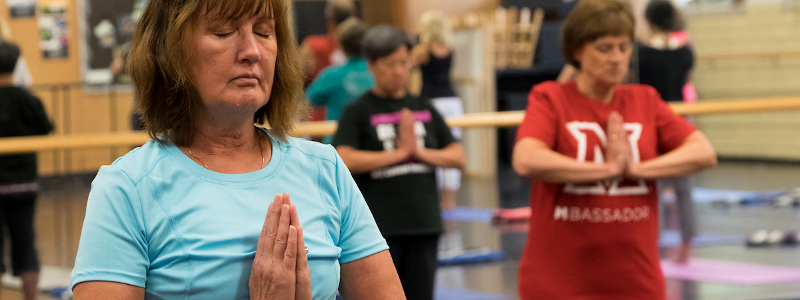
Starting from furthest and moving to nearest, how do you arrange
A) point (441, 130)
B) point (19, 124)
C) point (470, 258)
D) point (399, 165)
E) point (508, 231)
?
point (508, 231) < point (470, 258) < point (19, 124) < point (441, 130) < point (399, 165)

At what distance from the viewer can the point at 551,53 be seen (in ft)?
35.9

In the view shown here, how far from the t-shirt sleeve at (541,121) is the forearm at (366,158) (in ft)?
2.69

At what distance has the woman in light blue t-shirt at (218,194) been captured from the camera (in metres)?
1.15

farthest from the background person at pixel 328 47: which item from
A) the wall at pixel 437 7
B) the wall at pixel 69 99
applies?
the wall at pixel 69 99

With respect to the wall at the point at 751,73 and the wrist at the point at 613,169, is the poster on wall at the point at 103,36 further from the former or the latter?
the wrist at the point at 613,169

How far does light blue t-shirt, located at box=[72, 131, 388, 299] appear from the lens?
Answer: 1.13m

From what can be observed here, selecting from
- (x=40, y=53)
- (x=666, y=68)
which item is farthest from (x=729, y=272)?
(x=40, y=53)

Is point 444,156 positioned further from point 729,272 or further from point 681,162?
point 729,272

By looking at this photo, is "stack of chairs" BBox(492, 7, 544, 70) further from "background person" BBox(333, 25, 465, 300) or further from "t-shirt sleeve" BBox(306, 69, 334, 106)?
"background person" BBox(333, 25, 465, 300)

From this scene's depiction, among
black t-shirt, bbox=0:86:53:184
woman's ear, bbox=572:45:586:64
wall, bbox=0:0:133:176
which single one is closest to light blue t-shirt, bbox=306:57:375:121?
black t-shirt, bbox=0:86:53:184

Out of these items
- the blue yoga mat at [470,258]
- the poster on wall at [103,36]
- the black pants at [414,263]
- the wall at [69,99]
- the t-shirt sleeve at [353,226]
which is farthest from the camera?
the poster on wall at [103,36]

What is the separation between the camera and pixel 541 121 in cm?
233

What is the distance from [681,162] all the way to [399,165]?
1.18 meters

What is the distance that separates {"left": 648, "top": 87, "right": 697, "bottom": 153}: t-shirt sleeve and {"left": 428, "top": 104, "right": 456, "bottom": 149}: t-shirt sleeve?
3.62 ft
